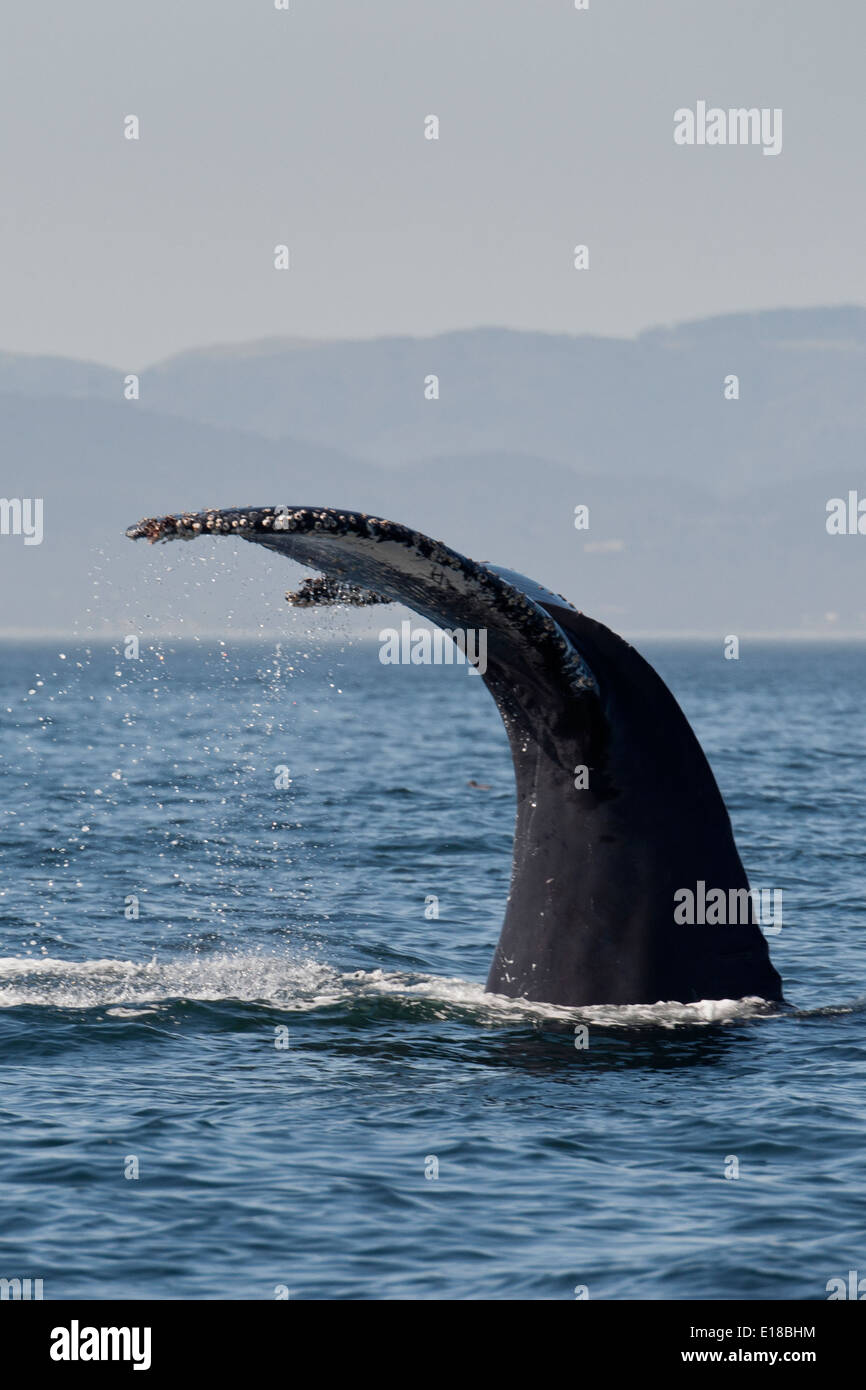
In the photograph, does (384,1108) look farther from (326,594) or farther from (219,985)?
(219,985)

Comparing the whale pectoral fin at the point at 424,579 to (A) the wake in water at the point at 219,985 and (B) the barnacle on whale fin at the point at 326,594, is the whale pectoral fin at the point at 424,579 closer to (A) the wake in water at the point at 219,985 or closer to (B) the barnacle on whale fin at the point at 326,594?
(B) the barnacle on whale fin at the point at 326,594

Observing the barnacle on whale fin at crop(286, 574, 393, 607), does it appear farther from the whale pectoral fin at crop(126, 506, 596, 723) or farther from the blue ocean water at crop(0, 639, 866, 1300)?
the blue ocean water at crop(0, 639, 866, 1300)

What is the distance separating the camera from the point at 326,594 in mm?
9359

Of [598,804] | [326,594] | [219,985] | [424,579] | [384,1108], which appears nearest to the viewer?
[424,579]

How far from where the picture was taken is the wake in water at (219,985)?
12.3m

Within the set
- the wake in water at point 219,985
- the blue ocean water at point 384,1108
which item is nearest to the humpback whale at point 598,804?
the blue ocean water at point 384,1108

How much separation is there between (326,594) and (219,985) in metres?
4.61

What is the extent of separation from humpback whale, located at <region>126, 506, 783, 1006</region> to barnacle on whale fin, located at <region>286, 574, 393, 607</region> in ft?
0.06

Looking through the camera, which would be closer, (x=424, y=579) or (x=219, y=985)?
(x=424, y=579)

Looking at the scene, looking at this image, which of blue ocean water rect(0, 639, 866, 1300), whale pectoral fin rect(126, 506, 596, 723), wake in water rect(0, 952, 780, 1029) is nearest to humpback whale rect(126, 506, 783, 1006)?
whale pectoral fin rect(126, 506, 596, 723)

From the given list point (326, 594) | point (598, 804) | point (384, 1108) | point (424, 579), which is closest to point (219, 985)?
point (384, 1108)

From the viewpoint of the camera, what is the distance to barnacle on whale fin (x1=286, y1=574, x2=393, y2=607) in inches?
361

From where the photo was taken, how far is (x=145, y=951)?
1490 centimetres

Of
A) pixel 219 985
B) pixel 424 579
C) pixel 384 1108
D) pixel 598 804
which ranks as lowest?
pixel 384 1108
